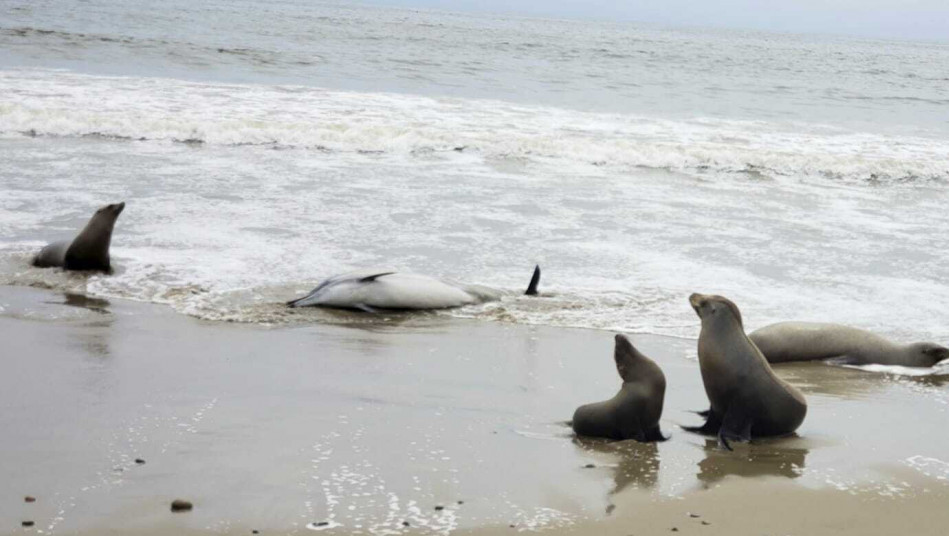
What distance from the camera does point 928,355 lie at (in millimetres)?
6215

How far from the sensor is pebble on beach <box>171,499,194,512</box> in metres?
3.51

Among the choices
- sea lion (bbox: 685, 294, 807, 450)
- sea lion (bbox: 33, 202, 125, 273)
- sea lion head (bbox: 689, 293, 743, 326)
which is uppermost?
sea lion head (bbox: 689, 293, 743, 326)

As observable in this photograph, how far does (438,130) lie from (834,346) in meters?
10.7

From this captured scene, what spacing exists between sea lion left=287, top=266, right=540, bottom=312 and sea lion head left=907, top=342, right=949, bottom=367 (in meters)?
2.44

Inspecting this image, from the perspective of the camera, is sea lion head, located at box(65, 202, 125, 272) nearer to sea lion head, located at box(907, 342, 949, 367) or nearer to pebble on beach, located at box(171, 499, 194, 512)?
pebble on beach, located at box(171, 499, 194, 512)

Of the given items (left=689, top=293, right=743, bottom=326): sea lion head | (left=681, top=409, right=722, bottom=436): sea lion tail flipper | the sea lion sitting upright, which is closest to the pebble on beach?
the sea lion sitting upright

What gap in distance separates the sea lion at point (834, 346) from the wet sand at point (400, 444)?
0.53ft

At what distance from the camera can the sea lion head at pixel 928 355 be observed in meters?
6.21

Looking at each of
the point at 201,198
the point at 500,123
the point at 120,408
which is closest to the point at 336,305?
the point at 120,408

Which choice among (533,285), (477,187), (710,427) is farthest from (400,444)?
(477,187)

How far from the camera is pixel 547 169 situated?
45.9ft

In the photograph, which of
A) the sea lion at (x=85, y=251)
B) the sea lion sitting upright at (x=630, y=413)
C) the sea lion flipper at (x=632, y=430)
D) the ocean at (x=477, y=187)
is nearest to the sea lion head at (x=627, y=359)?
the sea lion sitting upright at (x=630, y=413)

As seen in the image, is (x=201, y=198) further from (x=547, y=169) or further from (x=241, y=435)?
(x=241, y=435)

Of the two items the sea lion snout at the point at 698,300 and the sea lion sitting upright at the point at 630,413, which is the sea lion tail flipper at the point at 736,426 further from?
the sea lion snout at the point at 698,300
